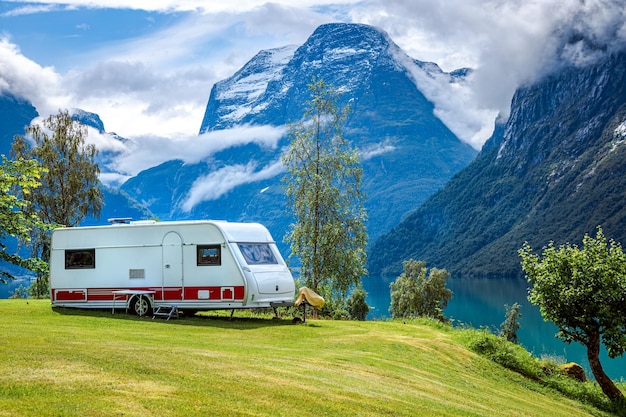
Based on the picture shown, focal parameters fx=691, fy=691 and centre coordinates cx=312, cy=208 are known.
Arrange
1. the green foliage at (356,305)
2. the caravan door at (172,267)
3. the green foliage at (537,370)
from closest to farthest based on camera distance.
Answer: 1. the green foliage at (537,370)
2. the caravan door at (172,267)
3. the green foliage at (356,305)

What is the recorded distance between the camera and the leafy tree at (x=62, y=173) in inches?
1884

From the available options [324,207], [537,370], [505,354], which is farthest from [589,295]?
[324,207]

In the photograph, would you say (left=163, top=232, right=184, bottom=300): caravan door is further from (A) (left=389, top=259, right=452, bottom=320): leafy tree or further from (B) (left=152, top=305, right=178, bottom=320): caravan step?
(A) (left=389, top=259, right=452, bottom=320): leafy tree

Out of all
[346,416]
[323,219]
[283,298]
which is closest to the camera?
[346,416]

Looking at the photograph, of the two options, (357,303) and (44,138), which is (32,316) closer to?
(44,138)

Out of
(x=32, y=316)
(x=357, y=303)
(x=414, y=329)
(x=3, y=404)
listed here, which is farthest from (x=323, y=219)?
(x=357, y=303)

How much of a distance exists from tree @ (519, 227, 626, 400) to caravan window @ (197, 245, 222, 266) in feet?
34.6

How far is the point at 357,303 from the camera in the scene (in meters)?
85.9

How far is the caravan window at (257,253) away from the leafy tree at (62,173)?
2770 centimetres

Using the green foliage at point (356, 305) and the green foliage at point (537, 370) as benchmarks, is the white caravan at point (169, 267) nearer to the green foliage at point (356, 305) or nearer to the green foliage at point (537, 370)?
the green foliage at point (537, 370)

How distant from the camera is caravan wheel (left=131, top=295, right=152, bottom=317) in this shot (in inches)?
930

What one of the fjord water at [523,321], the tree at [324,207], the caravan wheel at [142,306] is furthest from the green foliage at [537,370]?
Answer: the fjord water at [523,321]

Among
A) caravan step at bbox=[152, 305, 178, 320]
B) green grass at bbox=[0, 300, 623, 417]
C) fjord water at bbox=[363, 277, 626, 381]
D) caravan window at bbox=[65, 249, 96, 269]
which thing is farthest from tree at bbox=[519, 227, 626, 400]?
fjord water at bbox=[363, 277, 626, 381]

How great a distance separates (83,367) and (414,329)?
583 inches
